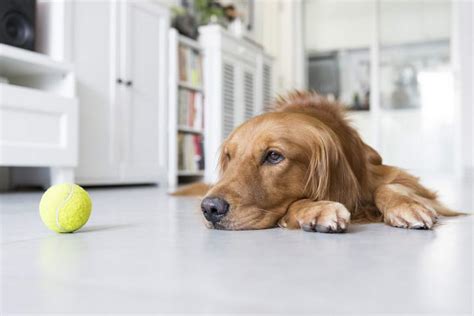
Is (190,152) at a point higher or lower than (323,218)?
higher

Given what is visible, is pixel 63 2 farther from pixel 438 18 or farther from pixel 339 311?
pixel 438 18

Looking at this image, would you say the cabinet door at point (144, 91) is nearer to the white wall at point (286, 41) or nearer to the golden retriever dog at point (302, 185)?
the golden retriever dog at point (302, 185)

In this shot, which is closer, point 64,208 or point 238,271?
point 238,271

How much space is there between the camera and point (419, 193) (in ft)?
5.40

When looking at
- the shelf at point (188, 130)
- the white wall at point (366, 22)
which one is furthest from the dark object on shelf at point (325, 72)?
the shelf at point (188, 130)

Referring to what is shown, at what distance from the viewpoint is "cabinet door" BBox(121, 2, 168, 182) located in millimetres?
4039

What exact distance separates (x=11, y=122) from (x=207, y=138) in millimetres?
2678

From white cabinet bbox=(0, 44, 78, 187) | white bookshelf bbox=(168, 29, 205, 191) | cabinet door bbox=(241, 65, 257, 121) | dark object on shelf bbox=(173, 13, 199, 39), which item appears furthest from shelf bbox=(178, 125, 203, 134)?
white cabinet bbox=(0, 44, 78, 187)

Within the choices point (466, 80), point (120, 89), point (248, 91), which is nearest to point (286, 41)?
point (248, 91)

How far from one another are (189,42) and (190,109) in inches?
27.3

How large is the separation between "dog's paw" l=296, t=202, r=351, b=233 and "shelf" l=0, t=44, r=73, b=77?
226cm

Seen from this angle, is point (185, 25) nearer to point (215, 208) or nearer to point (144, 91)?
point (144, 91)

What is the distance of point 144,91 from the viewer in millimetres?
4262

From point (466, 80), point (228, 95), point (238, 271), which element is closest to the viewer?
point (238, 271)
